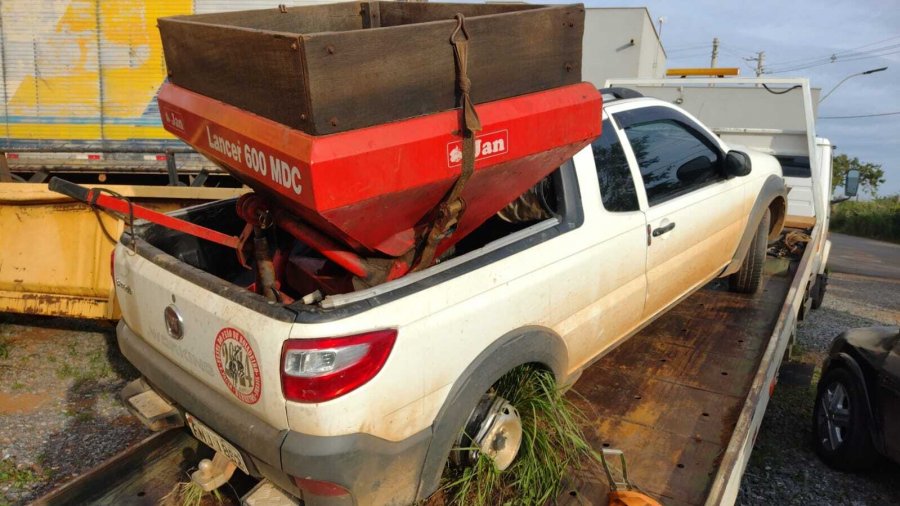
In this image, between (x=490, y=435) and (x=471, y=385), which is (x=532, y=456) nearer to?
(x=490, y=435)

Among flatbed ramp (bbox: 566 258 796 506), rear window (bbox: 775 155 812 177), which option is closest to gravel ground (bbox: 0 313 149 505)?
flatbed ramp (bbox: 566 258 796 506)

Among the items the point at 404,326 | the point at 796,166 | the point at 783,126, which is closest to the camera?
the point at 404,326

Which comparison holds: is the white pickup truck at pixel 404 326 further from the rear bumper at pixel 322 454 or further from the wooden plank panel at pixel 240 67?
the wooden plank panel at pixel 240 67

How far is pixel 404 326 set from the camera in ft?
7.18

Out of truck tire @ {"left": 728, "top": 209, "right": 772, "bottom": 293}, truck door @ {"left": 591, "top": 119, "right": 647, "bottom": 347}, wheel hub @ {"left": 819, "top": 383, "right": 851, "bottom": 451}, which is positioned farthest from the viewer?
truck tire @ {"left": 728, "top": 209, "right": 772, "bottom": 293}

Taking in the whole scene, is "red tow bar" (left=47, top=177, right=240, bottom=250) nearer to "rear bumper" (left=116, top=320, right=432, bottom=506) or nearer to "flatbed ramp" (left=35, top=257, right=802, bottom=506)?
"rear bumper" (left=116, top=320, right=432, bottom=506)

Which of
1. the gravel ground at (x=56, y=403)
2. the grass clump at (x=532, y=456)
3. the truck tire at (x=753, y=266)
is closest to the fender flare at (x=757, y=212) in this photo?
the truck tire at (x=753, y=266)

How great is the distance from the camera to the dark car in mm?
3686

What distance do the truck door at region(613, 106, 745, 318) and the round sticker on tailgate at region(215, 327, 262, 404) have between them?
2.21 metres

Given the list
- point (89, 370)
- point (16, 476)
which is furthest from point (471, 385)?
point (89, 370)

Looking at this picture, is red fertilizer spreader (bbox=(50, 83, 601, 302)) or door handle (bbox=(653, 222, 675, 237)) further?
→ door handle (bbox=(653, 222, 675, 237))

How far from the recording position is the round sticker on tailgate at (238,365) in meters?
2.18

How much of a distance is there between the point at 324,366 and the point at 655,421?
5.86 feet

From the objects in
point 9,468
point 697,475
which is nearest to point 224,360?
point 697,475
